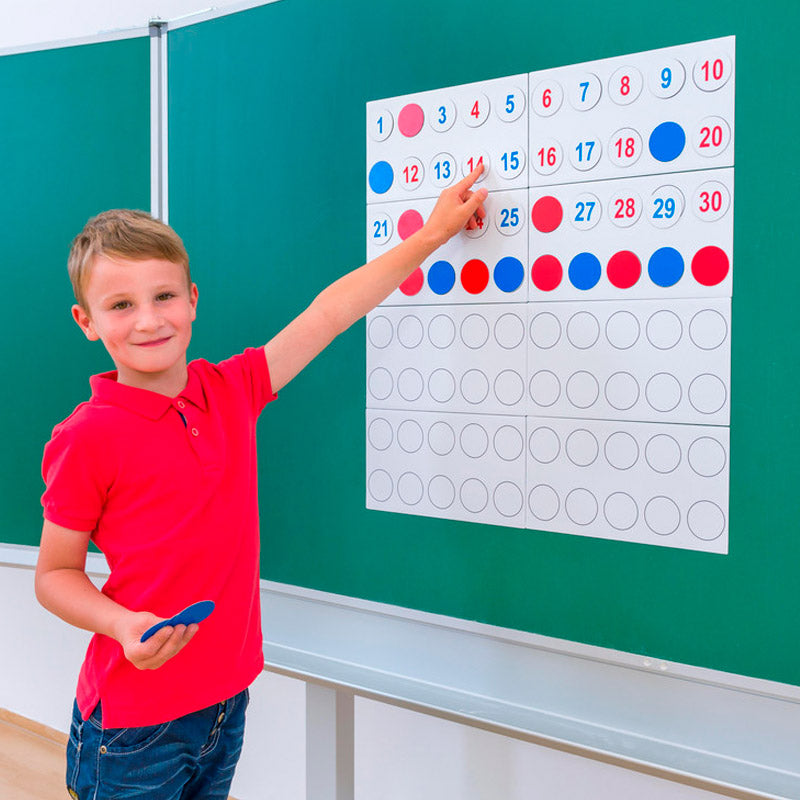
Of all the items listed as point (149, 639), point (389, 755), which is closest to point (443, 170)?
point (149, 639)

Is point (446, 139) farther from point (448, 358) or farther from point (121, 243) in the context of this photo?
point (121, 243)

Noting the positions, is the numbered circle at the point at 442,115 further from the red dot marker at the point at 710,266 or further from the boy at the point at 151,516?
the red dot marker at the point at 710,266

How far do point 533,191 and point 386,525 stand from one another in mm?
508

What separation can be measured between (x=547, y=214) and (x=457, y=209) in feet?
0.38

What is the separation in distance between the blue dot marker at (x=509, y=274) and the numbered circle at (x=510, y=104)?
0.59 ft

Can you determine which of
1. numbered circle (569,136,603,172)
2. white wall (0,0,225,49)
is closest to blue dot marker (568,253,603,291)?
numbered circle (569,136,603,172)

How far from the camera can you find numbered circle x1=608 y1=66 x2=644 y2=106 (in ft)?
3.27

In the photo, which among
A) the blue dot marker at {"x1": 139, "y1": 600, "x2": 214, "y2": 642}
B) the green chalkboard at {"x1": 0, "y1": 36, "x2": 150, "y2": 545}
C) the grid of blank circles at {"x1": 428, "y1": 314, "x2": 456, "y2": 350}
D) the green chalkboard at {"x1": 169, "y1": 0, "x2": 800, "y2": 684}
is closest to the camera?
the blue dot marker at {"x1": 139, "y1": 600, "x2": 214, "y2": 642}

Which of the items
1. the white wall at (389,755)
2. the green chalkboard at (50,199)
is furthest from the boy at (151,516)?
the white wall at (389,755)

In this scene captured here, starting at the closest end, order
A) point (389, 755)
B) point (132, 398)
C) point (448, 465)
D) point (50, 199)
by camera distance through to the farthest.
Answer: point (132, 398)
point (448, 465)
point (50, 199)
point (389, 755)

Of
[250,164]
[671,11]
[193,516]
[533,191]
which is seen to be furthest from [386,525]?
[671,11]

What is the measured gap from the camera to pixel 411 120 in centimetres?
118

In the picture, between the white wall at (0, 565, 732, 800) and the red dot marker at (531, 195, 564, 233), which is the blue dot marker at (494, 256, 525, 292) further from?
the white wall at (0, 565, 732, 800)

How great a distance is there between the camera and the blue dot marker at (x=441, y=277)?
115 cm
